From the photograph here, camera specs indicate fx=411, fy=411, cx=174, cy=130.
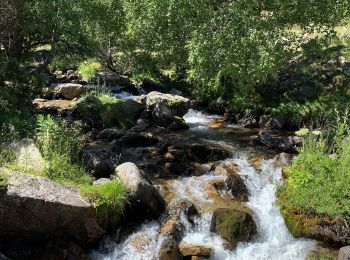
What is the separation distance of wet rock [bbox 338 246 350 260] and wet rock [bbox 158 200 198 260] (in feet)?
12.9

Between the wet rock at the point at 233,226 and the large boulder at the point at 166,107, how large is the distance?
38.9 feet

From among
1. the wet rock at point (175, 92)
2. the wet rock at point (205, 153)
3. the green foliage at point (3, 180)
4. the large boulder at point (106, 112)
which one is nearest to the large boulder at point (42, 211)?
the green foliage at point (3, 180)

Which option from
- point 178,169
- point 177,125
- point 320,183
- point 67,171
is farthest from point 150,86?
point 320,183

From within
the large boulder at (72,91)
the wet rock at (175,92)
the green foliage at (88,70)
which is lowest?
the large boulder at (72,91)

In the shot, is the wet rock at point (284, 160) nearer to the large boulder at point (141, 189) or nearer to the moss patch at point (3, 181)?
the large boulder at point (141, 189)

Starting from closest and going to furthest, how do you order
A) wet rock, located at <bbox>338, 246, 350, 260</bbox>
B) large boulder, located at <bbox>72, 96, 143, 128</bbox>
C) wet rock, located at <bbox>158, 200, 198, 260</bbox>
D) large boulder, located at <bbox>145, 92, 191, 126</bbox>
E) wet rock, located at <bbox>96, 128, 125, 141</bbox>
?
wet rock, located at <bbox>338, 246, 350, 260</bbox> < wet rock, located at <bbox>158, 200, 198, 260</bbox> < wet rock, located at <bbox>96, 128, 125, 141</bbox> < large boulder, located at <bbox>72, 96, 143, 128</bbox> < large boulder, located at <bbox>145, 92, 191, 126</bbox>

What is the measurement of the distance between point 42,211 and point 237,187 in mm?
6551

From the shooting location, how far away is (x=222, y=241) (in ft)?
36.2

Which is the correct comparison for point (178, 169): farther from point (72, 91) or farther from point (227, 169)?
point (72, 91)

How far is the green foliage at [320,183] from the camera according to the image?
1050cm

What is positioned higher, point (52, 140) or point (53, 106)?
point (52, 140)

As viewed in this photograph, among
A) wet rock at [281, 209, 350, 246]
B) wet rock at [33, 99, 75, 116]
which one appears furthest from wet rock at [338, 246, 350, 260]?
wet rock at [33, 99, 75, 116]

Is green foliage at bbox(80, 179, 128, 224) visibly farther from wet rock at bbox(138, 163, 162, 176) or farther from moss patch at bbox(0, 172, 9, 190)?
wet rock at bbox(138, 163, 162, 176)

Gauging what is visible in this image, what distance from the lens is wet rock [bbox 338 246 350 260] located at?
9.85 metres
